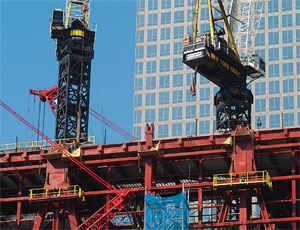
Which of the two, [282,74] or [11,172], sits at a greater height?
[282,74]

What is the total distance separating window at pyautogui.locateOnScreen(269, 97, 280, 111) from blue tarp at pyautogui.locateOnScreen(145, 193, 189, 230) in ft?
287

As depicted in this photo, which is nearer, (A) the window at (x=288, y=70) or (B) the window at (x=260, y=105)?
(B) the window at (x=260, y=105)

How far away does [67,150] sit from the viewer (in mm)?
108125

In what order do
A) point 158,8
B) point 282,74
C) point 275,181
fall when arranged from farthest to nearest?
point 158,8 → point 282,74 → point 275,181

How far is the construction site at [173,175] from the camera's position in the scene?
99.9 metres

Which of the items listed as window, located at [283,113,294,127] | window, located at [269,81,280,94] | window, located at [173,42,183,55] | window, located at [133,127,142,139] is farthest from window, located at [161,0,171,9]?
window, located at [283,113,294,127]

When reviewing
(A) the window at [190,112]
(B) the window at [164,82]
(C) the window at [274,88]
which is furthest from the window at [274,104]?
(B) the window at [164,82]

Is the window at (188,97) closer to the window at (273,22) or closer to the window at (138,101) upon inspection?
the window at (138,101)

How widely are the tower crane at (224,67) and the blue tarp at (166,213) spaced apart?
21.4m

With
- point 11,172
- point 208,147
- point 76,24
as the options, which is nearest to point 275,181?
point 208,147

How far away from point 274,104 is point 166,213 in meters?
88.5

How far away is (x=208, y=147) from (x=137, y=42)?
94587 mm

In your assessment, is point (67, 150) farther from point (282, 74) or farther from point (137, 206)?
point (282, 74)

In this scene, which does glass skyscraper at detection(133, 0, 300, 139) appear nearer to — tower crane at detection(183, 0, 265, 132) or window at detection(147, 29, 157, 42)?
window at detection(147, 29, 157, 42)
